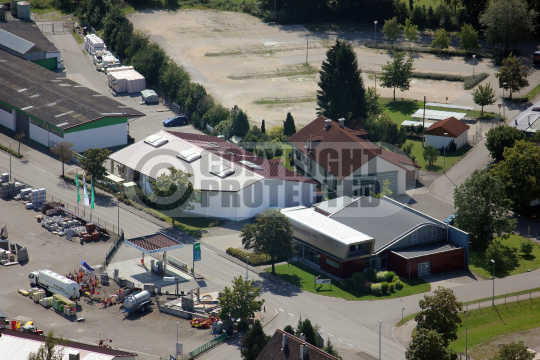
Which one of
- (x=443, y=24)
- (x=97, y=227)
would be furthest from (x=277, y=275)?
(x=443, y=24)

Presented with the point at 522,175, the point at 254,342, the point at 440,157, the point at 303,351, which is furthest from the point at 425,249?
the point at 303,351

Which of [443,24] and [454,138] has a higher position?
[443,24]

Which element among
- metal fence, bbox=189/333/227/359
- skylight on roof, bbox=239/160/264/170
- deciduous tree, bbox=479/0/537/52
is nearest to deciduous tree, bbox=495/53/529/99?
deciduous tree, bbox=479/0/537/52

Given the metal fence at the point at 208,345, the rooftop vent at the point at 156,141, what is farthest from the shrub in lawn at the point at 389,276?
Result: the rooftop vent at the point at 156,141

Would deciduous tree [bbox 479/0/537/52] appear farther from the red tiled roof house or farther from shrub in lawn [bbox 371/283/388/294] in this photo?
shrub in lawn [bbox 371/283/388/294]

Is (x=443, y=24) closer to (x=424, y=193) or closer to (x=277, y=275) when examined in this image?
(x=424, y=193)

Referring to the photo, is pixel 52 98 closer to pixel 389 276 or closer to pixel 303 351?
pixel 389 276

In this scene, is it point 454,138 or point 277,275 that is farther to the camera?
point 454,138
